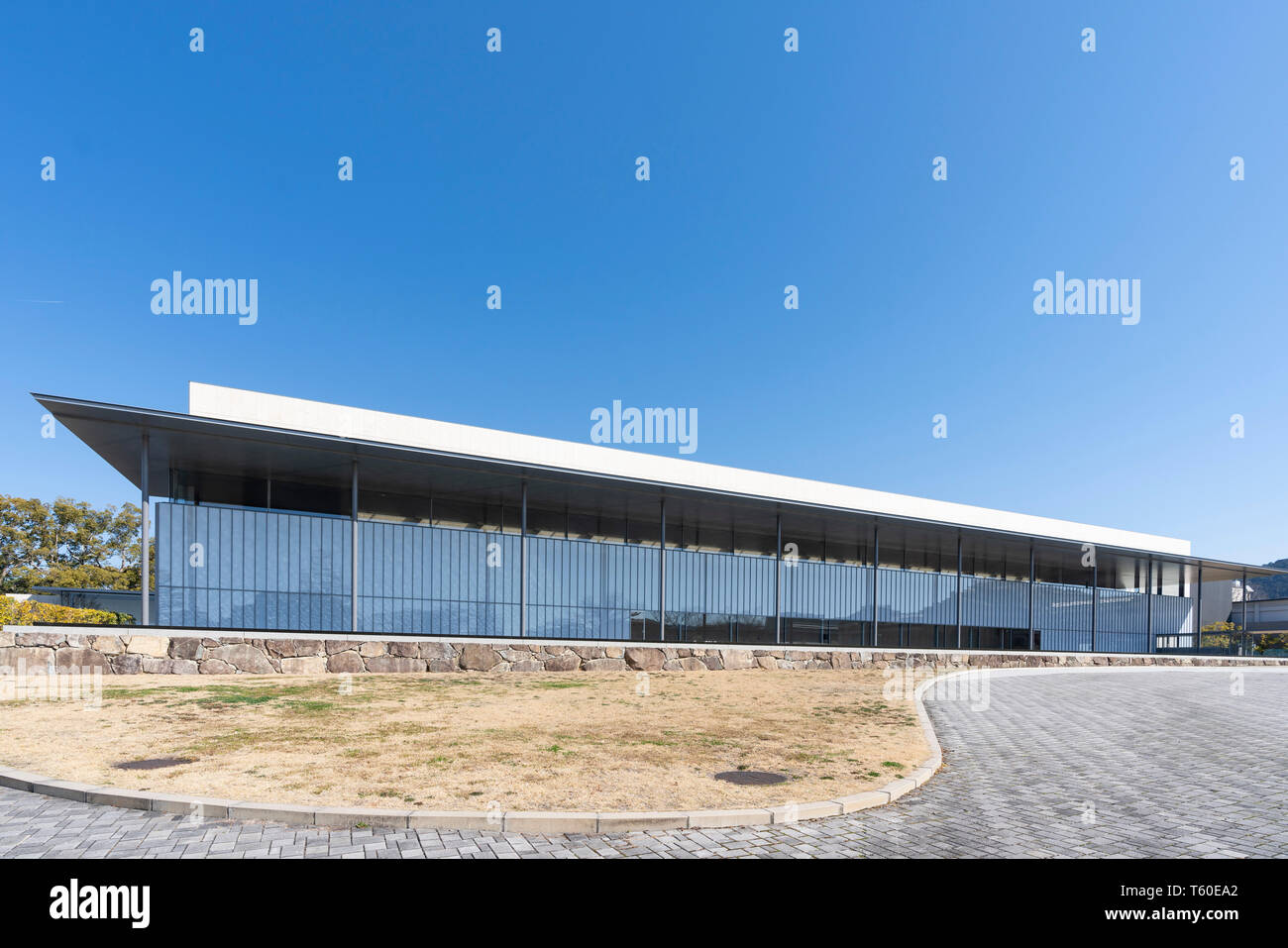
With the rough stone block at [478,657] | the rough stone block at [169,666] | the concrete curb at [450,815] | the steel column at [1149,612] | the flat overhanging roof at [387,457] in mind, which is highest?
the flat overhanging roof at [387,457]

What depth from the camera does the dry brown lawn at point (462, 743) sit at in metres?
6.93

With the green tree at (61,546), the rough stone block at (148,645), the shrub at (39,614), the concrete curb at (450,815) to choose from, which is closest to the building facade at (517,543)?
the rough stone block at (148,645)

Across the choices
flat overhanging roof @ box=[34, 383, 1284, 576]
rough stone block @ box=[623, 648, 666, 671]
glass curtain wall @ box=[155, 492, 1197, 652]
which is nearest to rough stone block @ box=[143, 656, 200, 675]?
glass curtain wall @ box=[155, 492, 1197, 652]

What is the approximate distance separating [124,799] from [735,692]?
498 inches

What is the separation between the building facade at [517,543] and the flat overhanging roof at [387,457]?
0.08m

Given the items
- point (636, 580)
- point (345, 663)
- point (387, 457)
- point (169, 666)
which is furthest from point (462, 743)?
point (636, 580)

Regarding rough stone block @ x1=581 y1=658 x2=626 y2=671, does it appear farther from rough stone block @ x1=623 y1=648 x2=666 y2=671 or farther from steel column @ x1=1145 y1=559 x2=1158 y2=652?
steel column @ x1=1145 y1=559 x2=1158 y2=652

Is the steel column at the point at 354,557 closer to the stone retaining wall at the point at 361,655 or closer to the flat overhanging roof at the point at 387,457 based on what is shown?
the flat overhanging roof at the point at 387,457

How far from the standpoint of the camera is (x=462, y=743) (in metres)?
9.42

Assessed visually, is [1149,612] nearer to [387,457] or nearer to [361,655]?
[387,457]

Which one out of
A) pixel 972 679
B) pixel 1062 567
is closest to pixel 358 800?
pixel 972 679

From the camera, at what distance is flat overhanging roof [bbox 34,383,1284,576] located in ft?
61.2

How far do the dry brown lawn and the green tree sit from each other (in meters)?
39.9
